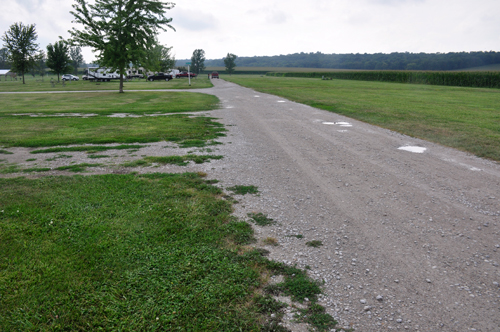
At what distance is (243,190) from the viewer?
5.31 m

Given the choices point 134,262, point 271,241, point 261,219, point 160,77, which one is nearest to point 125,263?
point 134,262

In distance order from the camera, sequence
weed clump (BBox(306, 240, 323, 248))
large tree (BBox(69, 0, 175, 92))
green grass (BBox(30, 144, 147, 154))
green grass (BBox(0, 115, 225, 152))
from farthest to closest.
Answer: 1. large tree (BBox(69, 0, 175, 92))
2. green grass (BBox(0, 115, 225, 152))
3. green grass (BBox(30, 144, 147, 154))
4. weed clump (BBox(306, 240, 323, 248))

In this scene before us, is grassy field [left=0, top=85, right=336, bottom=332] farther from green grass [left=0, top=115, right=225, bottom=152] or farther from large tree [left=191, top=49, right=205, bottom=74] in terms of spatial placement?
large tree [left=191, top=49, right=205, bottom=74]

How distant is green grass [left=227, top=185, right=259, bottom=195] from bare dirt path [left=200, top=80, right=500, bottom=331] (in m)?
0.16

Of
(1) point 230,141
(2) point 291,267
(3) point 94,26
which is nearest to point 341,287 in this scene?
(2) point 291,267

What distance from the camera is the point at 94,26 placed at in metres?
24.5

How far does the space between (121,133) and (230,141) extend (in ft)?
12.2

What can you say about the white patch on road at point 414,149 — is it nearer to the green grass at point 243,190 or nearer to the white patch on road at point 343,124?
the white patch on road at point 343,124

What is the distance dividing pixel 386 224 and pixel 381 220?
0.12 m

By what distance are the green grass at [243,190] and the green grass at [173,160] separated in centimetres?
176

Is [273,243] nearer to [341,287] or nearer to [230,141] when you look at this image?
[341,287]

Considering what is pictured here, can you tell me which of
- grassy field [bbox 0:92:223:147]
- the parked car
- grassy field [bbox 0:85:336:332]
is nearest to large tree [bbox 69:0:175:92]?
grassy field [bbox 0:92:223:147]

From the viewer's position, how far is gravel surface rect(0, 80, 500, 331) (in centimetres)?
278

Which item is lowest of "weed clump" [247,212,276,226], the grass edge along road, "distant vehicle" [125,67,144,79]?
the grass edge along road
